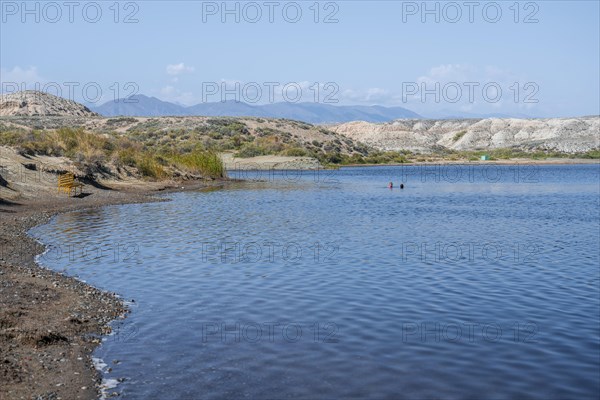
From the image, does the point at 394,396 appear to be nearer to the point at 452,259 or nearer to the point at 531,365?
the point at 531,365

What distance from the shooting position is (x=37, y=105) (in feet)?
507

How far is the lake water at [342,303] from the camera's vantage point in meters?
12.0

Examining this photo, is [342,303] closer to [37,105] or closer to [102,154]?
[102,154]

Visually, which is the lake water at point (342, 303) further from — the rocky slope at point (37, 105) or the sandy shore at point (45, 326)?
the rocky slope at point (37, 105)

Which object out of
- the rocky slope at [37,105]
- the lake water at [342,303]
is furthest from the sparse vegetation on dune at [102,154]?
the rocky slope at [37,105]

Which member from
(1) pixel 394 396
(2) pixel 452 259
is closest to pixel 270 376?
(1) pixel 394 396

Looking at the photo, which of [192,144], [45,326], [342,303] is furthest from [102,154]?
[192,144]

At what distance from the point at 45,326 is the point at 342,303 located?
7804 mm

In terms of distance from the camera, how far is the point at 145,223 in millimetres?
34594

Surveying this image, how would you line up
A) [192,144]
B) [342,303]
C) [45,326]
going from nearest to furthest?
[45,326]
[342,303]
[192,144]

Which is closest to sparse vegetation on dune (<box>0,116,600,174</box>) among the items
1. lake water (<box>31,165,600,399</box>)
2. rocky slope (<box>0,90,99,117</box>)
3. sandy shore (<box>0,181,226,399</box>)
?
rocky slope (<box>0,90,99,117</box>)

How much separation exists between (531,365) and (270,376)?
17.2 ft

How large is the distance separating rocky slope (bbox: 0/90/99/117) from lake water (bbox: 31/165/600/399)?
125 metres

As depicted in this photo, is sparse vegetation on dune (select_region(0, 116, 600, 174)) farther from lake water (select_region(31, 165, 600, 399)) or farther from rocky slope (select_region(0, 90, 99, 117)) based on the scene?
lake water (select_region(31, 165, 600, 399))
